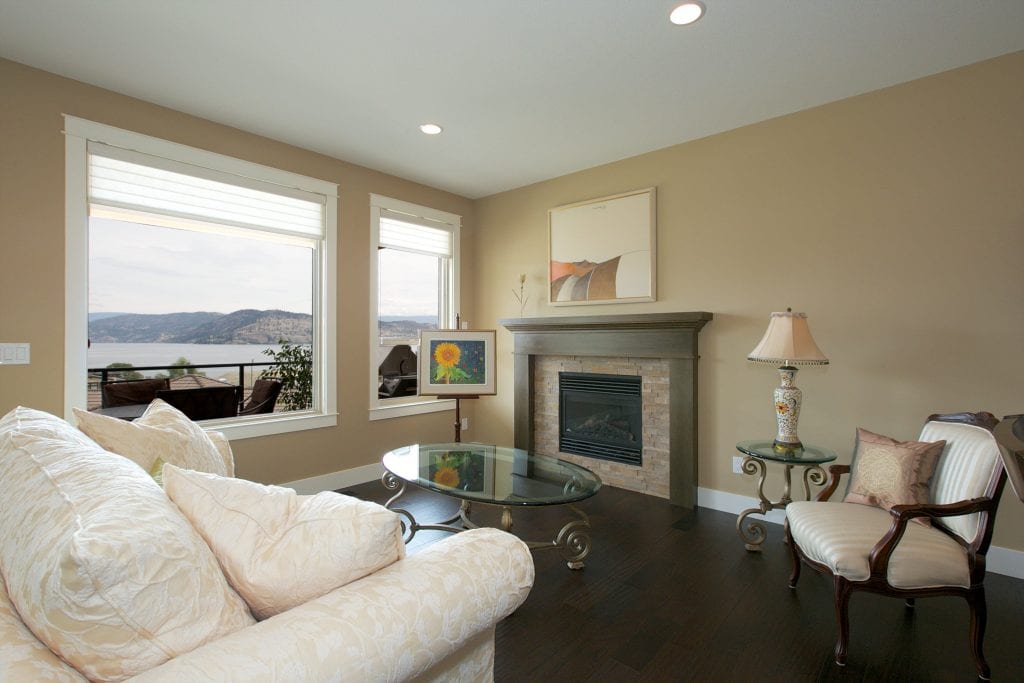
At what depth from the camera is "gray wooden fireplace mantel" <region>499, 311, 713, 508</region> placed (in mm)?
3641

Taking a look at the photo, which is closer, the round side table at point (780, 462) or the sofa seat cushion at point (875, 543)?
the sofa seat cushion at point (875, 543)

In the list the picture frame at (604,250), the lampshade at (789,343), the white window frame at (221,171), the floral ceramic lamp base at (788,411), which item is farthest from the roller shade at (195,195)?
the floral ceramic lamp base at (788,411)

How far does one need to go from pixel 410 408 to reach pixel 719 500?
8.81 ft

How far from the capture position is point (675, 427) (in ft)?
12.2

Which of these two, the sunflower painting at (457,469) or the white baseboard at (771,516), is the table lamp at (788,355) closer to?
the white baseboard at (771,516)

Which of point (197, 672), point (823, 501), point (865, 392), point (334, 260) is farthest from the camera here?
point (334, 260)

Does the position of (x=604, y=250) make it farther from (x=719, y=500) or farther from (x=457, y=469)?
(x=457, y=469)

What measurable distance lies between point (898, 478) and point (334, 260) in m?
3.83

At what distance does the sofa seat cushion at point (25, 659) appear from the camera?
28.6 inches

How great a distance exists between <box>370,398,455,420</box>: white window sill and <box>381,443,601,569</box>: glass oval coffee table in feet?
3.60

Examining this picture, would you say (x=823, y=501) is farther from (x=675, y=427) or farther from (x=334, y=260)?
(x=334, y=260)

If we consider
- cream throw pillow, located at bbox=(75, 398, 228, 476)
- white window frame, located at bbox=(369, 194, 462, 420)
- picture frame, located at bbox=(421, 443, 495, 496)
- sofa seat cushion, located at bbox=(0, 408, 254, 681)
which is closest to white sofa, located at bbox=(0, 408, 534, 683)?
sofa seat cushion, located at bbox=(0, 408, 254, 681)

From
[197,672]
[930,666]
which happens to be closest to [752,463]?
[930,666]

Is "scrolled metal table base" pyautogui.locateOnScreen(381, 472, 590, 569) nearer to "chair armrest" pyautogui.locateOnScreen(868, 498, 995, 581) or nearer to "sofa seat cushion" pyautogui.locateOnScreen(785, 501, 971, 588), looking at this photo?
"sofa seat cushion" pyautogui.locateOnScreen(785, 501, 971, 588)
